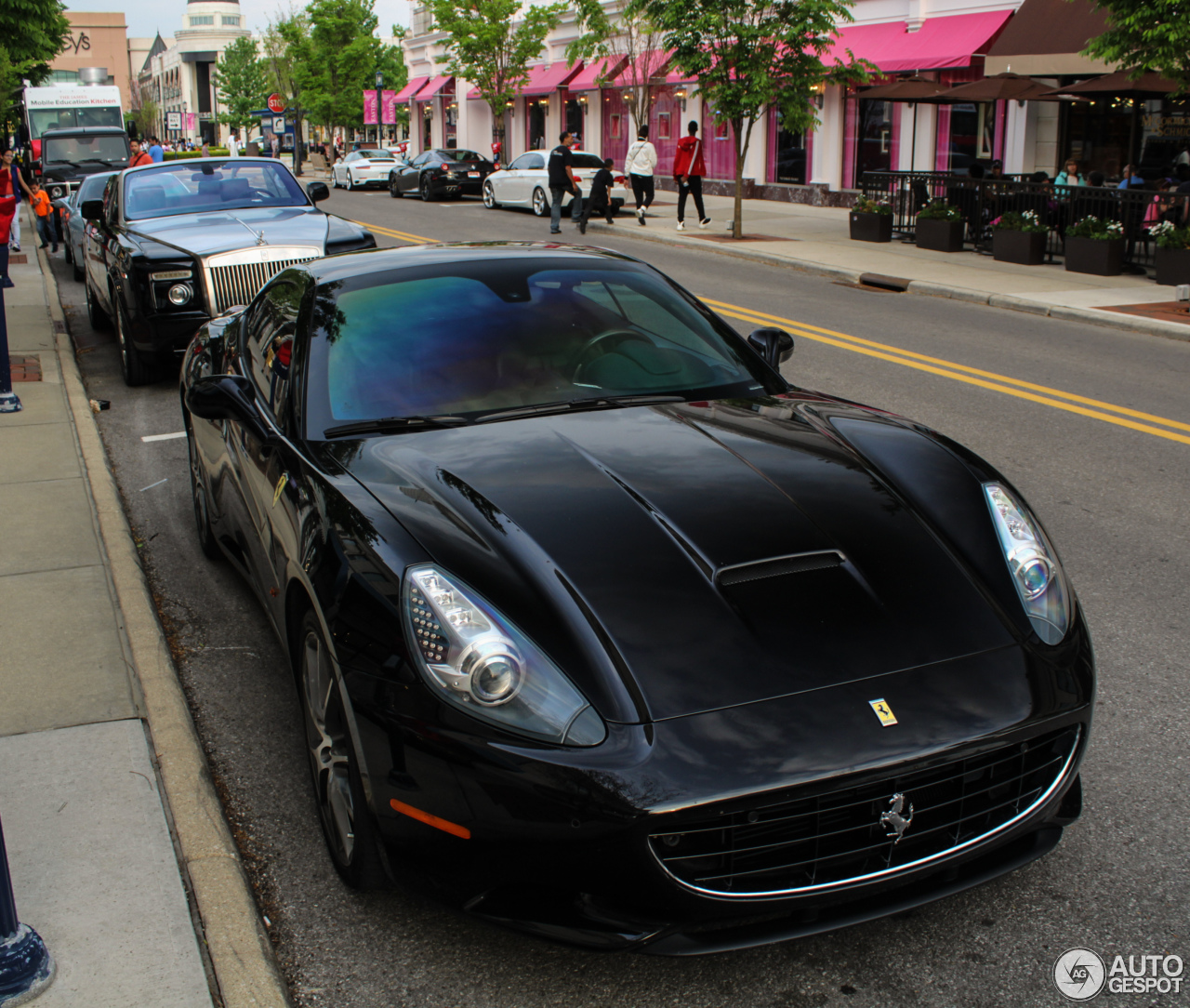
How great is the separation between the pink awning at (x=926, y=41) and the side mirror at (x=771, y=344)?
21025mm

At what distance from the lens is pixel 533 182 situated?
2820cm

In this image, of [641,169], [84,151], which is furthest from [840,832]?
[84,151]

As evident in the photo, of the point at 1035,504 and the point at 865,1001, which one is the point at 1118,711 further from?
the point at 1035,504

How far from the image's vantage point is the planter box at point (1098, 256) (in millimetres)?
16172

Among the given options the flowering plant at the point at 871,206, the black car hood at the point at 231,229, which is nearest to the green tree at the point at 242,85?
the flowering plant at the point at 871,206

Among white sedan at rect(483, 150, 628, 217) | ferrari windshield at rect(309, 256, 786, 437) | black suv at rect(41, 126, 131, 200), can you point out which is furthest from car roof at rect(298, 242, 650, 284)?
white sedan at rect(483, 150, 628, 217)

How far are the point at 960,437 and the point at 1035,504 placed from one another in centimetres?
150

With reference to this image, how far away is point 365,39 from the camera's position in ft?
204

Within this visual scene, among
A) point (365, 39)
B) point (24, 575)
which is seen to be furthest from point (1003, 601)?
point (365, 39)

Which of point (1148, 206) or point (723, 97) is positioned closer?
point (1148, 206)

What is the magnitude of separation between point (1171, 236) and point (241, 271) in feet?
37.0

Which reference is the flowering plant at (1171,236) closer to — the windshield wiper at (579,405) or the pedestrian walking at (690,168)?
the pedestrian walking at (690,168)

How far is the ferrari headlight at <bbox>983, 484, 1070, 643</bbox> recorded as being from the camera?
298 centimetres

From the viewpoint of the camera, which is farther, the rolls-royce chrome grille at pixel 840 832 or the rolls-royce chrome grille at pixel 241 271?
the rolls-royce chrome grille at pixel 241 271
